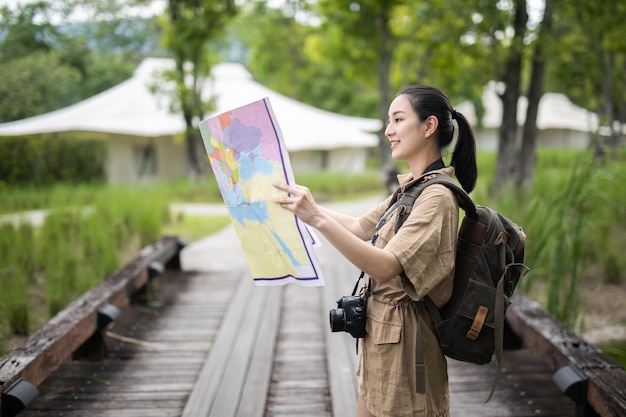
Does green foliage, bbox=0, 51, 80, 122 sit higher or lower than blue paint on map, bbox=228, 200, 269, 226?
higher

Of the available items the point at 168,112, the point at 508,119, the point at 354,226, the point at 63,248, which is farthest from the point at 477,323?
the point at 168,112

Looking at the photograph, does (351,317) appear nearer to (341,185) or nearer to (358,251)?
(358,251)

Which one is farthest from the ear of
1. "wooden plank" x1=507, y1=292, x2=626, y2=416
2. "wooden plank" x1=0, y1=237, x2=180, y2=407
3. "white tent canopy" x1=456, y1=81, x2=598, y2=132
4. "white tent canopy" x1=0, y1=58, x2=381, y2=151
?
"white tent canopy" x1=456, y1=81, x2=598, y2=132

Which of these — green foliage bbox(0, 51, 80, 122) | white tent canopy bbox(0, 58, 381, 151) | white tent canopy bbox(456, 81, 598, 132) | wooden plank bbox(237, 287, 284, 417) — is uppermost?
white tent canopy bbox(456, 81, 598, 132)

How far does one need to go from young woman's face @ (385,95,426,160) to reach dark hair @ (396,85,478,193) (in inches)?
0.7

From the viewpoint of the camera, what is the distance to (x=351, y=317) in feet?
5.83

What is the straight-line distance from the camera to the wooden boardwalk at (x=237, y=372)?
2.98 m

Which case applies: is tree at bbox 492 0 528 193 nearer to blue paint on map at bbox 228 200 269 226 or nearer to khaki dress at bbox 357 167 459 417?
khaki dress at bbox 357 167 459 417

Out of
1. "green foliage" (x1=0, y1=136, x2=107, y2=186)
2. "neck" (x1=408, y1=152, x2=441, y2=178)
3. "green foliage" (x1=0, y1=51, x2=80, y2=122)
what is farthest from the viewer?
"green foliage" (x1=0, y1=136, x2=107, y2=186)

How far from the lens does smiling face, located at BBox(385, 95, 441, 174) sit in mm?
1703

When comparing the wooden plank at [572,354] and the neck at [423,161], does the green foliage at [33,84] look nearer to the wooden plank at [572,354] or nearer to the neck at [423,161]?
the neck at [423,161]

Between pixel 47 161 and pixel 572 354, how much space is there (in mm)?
5109

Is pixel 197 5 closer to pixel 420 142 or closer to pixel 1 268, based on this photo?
pixel 1 268

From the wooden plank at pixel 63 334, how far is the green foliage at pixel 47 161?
1.27 m
